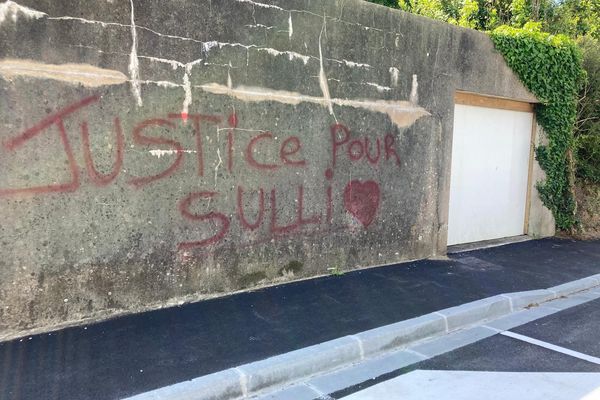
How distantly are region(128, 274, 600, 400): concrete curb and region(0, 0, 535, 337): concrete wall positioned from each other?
1559 mm

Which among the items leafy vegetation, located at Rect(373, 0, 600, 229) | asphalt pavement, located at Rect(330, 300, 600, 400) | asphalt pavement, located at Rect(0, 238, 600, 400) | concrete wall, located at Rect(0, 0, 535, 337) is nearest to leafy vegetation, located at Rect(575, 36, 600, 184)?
leafy vegetation, located at Rect(373, 0, 600, 229)

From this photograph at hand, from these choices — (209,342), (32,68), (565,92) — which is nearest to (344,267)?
(209,342)

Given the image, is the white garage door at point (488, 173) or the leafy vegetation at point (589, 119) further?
the leafy vegetation at point (589, 119)

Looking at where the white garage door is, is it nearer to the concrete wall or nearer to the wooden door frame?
the wooden door frame

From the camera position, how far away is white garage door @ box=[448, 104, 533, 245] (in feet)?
26.6

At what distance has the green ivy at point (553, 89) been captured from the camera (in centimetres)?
825

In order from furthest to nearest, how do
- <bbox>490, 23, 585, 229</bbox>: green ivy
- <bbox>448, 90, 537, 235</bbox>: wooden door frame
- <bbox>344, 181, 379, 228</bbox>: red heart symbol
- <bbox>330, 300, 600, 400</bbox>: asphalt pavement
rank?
1. <bbox>490, 23, 585, 229</bbox>: green ivy
2. <bbox>448, 90, 537, 235</bbox>: wooden door frame
3. <bbox>344, 181, 379, 228</bbox>: red heart symbol
4. <bbox>330, 300, 600, 400</bbox>: asphalt pavement

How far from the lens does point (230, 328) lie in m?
4.44

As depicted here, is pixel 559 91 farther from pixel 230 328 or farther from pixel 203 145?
pixel 230 328

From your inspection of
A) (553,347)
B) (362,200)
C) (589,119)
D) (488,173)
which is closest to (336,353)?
(553,347)

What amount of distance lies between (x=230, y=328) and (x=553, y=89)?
745 cm

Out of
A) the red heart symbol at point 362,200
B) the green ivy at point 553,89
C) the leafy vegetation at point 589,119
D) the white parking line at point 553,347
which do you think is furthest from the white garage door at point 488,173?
the white parking line at point 553,347

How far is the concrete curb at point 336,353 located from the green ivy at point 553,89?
164 inches

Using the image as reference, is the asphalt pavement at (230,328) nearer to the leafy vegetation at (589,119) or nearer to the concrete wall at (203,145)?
the concrete wall at (203,145)
